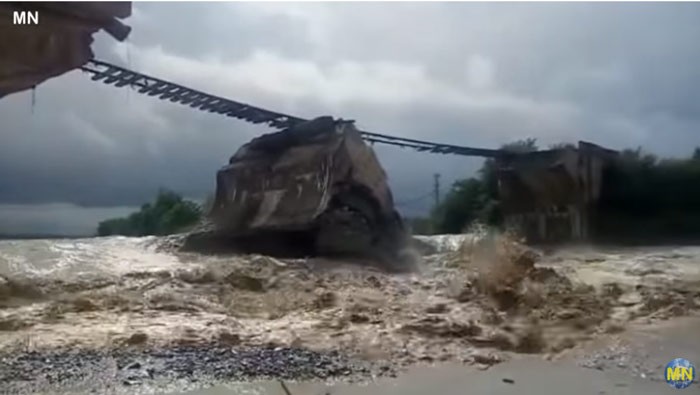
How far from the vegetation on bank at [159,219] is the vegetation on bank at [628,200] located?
2.82 feet

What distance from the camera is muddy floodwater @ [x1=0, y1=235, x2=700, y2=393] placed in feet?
7.70

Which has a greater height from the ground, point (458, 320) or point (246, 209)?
point (246, 209)

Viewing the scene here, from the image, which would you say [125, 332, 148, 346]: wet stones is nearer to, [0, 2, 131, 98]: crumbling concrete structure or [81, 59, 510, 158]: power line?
[81, 59, 510, 158]: power line

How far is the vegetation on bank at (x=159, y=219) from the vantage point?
229 cm

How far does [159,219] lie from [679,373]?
1.79 meters

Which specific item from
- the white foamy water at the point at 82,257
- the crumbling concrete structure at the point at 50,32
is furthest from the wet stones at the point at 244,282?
the crumbling concrete structure at the point at 50,32

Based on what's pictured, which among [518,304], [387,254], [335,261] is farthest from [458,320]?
[335,261]

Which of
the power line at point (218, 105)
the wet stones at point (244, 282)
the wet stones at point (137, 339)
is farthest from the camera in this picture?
the wet stones at point (244, 282)

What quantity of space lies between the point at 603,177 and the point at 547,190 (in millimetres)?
231

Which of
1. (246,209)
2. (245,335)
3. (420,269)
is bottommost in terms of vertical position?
(245,335)

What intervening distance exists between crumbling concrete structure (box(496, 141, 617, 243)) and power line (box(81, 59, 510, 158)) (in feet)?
0.41

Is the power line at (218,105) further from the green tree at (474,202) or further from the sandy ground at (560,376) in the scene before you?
the sandy ground at (560,376)

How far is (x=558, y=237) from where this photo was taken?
2.73 meters

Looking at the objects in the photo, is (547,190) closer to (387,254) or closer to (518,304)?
(518,304)
